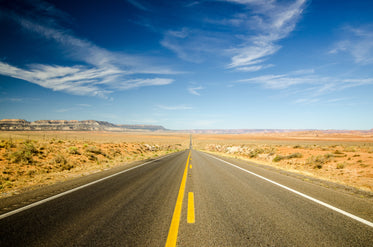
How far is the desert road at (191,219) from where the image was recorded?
9.27 ft

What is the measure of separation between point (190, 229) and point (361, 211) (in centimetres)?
428

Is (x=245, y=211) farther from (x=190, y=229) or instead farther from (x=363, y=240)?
(x=363, y=240)

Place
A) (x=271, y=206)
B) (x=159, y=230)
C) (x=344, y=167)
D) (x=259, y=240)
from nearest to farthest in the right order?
(x=259, y=240)
(x=159, y=230)
(x=271, y=206)
(x=344, y=167)

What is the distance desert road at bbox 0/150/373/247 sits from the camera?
283cm

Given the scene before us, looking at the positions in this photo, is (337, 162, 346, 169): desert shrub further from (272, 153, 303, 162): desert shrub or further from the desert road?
the desert road

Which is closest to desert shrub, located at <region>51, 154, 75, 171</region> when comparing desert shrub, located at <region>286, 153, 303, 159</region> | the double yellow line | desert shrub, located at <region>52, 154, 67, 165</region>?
desert shrub, located at <region>52, 154, 67, 165</region>

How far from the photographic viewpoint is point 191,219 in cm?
358

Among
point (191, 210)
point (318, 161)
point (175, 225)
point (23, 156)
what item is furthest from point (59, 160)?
point (318, 161)

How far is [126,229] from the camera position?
316 cm

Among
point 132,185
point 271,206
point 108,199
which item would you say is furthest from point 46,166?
point 271,206

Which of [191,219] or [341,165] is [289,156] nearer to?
[341,165]

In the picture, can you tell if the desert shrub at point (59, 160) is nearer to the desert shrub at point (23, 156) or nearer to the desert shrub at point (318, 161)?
the desert shrub at point (23, 156)

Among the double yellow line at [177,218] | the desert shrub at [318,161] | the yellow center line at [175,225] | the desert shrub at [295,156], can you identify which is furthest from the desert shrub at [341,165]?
the yellow center line at [175,225]

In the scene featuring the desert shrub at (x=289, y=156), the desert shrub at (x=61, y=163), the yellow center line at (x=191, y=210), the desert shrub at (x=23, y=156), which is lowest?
the desert shrub at (x=289, y=156)
